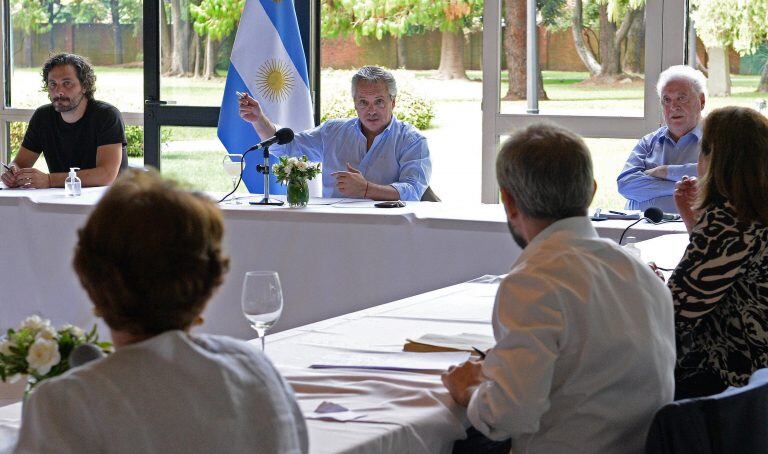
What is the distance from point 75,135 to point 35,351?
4.48 meters

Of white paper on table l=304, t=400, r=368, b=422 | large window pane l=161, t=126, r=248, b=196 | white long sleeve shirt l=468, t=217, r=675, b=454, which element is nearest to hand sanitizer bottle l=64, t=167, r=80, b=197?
large window pane l=161, t=126, r=248, b=196

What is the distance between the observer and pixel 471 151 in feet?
22.2

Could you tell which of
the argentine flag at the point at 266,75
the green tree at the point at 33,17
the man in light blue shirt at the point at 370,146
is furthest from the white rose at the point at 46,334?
the green tree at the point at 33,17

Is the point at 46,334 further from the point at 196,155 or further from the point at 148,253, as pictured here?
the point at 196,155

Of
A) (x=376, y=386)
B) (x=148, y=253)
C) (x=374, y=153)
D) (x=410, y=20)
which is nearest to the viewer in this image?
(x=148, y=253)

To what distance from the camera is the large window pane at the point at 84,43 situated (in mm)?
7230

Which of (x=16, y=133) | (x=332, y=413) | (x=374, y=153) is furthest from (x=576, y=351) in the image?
(x=16, y=133)

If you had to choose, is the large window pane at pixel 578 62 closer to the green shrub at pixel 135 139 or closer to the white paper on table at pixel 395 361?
the green shrub at pixel 135 139

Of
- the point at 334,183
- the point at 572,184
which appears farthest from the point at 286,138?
the point at 572,184

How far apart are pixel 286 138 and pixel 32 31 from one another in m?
3.82

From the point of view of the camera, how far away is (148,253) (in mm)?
1182

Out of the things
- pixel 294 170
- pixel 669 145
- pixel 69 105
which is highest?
pixel 69 105

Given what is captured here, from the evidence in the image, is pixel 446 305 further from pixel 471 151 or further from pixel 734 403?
pixel 471 151

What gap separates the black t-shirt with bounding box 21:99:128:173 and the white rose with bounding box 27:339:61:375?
171 inches
